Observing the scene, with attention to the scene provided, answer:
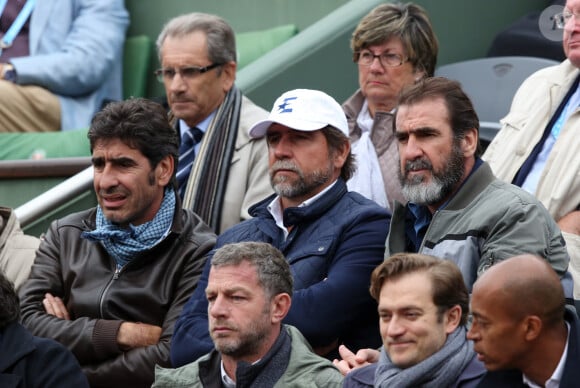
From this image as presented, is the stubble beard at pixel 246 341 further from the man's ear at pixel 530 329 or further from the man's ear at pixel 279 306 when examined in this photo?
the man's ear at pixel 530 329

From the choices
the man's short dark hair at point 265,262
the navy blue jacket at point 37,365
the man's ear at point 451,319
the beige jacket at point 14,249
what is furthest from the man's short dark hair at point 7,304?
the man's ear at point 451,319

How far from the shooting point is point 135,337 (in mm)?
6289

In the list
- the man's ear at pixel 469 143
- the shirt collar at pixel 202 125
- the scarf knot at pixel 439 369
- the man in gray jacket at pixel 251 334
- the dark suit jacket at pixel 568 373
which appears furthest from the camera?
the shirt collar at pixel 202 125

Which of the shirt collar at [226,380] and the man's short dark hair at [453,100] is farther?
the man's short dark hair at [453,100]

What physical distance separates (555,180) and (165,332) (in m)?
1.73

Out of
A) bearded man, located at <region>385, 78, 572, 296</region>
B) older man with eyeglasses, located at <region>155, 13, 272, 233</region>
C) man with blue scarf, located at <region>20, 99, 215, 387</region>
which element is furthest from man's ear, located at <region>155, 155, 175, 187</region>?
bearded man, located at <region>385, 78, 572, 296</region>

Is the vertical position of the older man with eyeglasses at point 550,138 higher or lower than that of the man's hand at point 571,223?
higher

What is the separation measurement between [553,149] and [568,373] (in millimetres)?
1955

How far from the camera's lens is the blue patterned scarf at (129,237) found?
6477mm

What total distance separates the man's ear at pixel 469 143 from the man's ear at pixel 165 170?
4.68 feet

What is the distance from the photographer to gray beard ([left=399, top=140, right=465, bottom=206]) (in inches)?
231

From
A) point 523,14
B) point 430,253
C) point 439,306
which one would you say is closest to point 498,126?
point 523,14

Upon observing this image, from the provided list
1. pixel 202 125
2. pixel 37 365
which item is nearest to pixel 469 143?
pixel 37 365

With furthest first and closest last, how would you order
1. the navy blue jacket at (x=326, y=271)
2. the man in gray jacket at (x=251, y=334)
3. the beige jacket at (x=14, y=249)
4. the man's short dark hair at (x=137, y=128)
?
the beige jacket at (x=14, y=249) → the man's short dark hair at (x=137, y=128) → the navy blue jacket at (x=326, y=271) → the man in gray jacket at (x=251, y=334)
